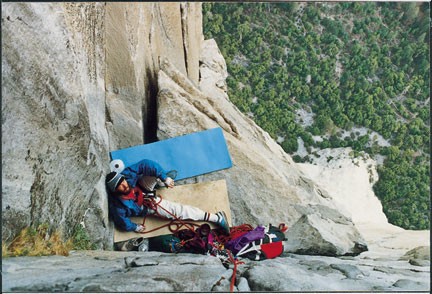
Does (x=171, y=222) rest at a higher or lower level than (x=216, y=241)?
higher

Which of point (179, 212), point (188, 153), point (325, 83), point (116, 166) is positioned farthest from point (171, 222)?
point (325, 83)

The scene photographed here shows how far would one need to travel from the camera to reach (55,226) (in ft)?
9.03

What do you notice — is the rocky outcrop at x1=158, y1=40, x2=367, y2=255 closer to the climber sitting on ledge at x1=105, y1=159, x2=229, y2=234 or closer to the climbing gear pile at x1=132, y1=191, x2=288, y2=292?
the climbing gear pile at x1=132, y1=191, x2=288, y2=292

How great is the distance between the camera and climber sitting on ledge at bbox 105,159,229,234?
3598 mm

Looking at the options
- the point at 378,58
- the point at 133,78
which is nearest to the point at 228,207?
the point at 133,78

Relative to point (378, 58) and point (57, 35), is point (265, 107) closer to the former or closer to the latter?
point (378, 58)

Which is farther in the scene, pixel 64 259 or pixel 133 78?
pixel 133 78

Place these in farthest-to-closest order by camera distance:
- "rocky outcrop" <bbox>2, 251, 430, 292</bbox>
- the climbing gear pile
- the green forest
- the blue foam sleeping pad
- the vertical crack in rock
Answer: the green forest → the vertical crack in rock → the blue foam sleeping pad → the climbing gear pile → "rocky outcrop" <bbox>2, 251, 430, 292</bbox>

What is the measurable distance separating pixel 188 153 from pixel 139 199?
0.90m

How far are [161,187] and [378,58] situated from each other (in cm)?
861

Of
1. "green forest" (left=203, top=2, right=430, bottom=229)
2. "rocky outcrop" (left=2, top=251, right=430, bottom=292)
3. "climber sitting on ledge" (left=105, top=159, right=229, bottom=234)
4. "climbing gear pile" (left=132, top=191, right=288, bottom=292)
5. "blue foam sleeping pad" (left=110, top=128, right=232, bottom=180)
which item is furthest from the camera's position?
"green forest" (left=203, top=2, right=430, bottom=229)

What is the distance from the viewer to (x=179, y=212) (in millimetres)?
3852

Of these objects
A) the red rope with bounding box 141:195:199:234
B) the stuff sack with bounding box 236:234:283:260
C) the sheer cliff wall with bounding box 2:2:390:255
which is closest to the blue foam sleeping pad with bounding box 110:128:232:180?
the sheer cliff wall with bounding box 2:2:390:255

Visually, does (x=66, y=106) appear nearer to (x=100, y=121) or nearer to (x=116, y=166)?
(x=100, y=121)
